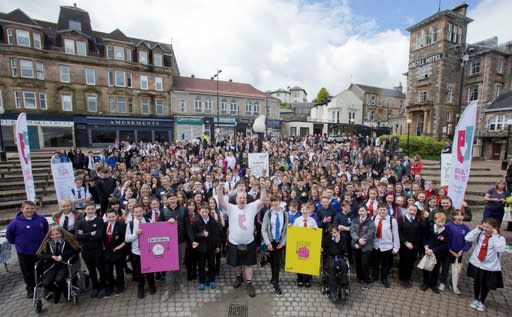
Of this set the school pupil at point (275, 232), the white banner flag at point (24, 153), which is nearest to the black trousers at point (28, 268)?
the white banner flag at point (24, 153)

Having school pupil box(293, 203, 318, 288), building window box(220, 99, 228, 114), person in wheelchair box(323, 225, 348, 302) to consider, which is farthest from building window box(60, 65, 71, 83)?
person in wheelchair box(323, 225, 348, 302)

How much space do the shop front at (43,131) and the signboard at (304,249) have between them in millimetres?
29845

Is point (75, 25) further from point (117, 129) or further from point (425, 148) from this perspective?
point (425, 148)

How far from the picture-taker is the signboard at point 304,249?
4.89 m

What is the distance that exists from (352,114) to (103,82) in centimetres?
4191

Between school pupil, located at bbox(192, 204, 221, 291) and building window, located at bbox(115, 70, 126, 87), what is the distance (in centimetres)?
→ 2956

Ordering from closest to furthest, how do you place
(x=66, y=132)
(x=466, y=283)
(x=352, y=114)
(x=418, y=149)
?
(x=466, y=283) < (x=418, y=149) < (x=66, y=132) < (x=352, y=114)

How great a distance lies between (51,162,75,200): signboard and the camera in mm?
7289

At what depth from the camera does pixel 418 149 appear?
19891 mm

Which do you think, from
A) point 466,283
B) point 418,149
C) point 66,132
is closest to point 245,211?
point 466,283

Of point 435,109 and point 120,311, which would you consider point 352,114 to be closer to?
point 435,109

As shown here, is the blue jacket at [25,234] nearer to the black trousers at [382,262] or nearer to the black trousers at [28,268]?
the black trousers at [28,268]

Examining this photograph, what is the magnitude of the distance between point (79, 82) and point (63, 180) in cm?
2516

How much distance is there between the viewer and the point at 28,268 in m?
4.79
